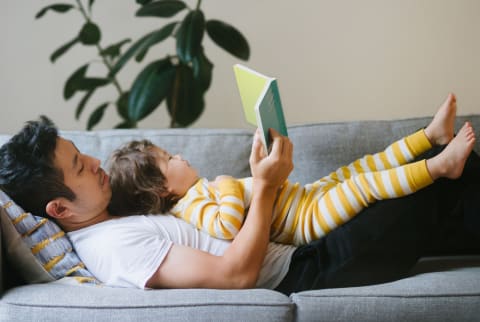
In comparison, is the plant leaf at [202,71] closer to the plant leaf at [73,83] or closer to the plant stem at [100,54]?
the plant stem at [100,54]

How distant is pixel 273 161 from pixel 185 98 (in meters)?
0.94

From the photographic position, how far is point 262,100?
49.6 inches

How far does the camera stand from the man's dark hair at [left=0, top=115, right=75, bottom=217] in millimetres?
1364

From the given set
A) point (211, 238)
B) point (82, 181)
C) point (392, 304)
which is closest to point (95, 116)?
point (82, 181)

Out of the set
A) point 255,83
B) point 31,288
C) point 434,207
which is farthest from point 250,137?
point 31,288

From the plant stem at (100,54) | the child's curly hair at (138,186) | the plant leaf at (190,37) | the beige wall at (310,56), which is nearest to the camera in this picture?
the child's curly hair at (138,186)

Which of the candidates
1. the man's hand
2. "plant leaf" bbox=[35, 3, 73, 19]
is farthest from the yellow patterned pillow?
"plant leaf" bbox=[35, 3, 73, 19]

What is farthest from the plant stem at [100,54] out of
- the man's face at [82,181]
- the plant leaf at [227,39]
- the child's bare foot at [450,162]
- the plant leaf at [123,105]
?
the child's bare foot at [450,162]

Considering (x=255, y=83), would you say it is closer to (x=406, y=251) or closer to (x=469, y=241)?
(x=406, y=251)

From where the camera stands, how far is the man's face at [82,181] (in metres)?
1.41

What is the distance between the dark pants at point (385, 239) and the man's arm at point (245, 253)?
135mm

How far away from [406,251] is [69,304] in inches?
30.8

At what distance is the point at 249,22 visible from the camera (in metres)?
2.63

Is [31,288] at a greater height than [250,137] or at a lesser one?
lesser
